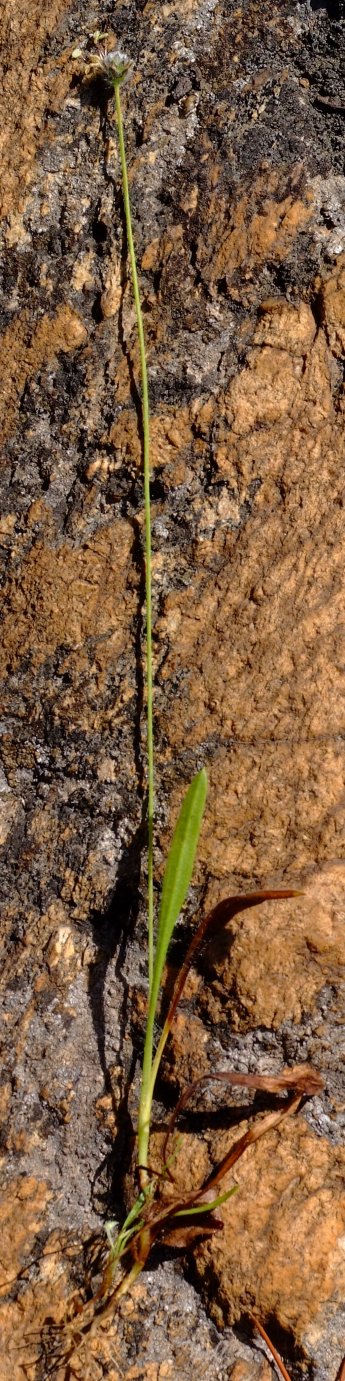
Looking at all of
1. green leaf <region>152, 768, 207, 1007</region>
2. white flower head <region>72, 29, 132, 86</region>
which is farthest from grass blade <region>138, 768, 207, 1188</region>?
white flower head <region>72, 29, 132, 86</region>

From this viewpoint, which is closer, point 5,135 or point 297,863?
point 297,863

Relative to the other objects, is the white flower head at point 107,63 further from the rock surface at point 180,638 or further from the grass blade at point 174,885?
the grass blade at point 174,885

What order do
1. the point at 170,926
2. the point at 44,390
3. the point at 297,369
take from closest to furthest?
the point at 170,926, the point at 297,369, the point at 44,390

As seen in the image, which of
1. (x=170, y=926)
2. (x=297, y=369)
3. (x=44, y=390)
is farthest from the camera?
(x=44, y=390)

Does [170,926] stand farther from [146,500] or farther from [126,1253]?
[146,500]

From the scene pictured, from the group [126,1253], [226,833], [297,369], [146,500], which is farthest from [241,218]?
[126,1253]

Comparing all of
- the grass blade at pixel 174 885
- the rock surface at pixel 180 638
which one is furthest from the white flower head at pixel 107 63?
the grass blade at pixel 174 885

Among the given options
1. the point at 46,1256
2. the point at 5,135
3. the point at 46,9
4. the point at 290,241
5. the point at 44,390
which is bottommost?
the point at 46,1256

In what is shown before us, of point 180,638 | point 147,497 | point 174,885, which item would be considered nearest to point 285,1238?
point 174,885

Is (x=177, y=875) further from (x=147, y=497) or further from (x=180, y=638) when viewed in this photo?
(x=147, y=497)
